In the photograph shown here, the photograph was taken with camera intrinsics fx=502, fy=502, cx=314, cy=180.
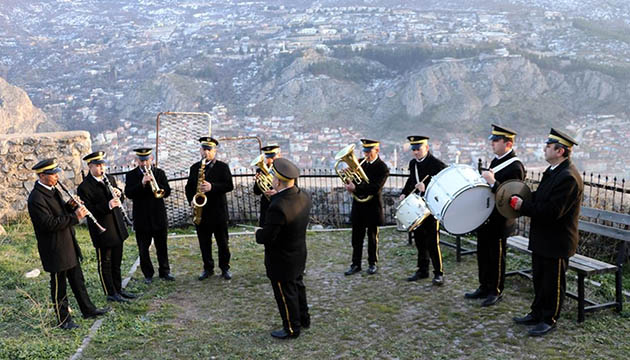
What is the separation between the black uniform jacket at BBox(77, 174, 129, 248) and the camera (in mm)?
6516

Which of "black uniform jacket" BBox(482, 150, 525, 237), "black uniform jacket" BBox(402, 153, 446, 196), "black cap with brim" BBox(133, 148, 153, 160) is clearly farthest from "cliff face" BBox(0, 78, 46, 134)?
"black uniform jacket" BBox(482, 150, 525, 237)

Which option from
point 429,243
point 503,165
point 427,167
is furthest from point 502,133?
point 429,243

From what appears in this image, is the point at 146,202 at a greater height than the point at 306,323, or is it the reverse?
the point at 146,202

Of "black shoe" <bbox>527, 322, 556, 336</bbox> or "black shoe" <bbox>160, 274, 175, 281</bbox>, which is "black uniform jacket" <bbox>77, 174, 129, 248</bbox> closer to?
"black shoe" <bbox>160, 274, 175, 281</bbox>

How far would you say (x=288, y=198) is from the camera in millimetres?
5219

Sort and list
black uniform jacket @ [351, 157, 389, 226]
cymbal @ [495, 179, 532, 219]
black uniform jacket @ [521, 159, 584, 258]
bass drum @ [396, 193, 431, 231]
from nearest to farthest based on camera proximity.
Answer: black uniform jacket @ [521, 159, 584, 258] → cymbal @ [495, 179, 532, 219] → bass drum @ [396, 193, 431, 231] → black uniform jacket @ [351, 157, 389, 226]

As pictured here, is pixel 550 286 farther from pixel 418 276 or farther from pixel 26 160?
pixel 26 160

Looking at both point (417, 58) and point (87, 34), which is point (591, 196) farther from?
point (87, 34)

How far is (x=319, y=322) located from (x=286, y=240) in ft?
4.33

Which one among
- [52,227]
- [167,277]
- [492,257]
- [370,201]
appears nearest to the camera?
[52,227]

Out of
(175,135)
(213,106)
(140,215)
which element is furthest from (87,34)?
(140,215)

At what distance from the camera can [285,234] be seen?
5344 millimetres

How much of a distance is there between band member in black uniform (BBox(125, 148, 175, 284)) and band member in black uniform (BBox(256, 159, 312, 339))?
2.63 metres

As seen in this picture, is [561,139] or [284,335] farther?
[284,335]
